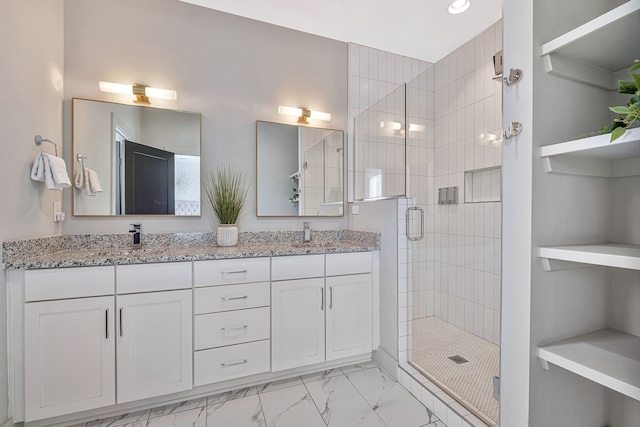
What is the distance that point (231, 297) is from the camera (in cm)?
181

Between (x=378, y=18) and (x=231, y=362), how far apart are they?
2.75 meters

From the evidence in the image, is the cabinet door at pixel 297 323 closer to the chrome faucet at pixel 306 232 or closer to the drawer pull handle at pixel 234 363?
the drawer pull handle at pixel 234 363

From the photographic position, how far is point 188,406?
5.72 ft

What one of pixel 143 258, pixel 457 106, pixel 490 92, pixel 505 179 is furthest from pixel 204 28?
pixel 505 179

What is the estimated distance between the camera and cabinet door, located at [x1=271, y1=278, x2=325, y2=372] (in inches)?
75.3

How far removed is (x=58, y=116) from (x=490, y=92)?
9.55 ft

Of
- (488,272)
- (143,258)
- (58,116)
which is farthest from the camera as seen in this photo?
(488,272)

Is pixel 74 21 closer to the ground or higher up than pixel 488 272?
higher up

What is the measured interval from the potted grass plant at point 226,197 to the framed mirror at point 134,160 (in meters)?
0.11

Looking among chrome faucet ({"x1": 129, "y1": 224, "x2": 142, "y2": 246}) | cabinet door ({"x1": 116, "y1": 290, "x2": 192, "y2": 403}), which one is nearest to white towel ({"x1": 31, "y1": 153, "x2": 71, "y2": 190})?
chrome faucet ({"x1": 129, "y1": 224, "x2": 142, "y2": 246})

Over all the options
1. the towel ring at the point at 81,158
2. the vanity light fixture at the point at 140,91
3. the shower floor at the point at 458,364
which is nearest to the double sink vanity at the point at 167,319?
the shower floor at the point at 458,364

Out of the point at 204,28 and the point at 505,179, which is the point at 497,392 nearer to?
the point at 505,179

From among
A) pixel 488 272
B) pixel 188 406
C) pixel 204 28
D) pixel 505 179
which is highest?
pixel 204 28

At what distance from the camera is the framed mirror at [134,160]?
2002 millimetres
